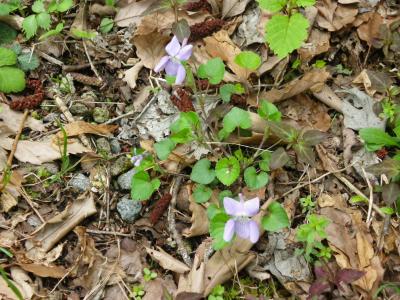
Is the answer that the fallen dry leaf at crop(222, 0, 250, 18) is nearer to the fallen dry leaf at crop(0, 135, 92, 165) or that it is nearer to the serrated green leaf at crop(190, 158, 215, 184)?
the serrated green leaf at crop(190, 158, 215, 184)

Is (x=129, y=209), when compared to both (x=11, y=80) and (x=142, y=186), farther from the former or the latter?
(x=11, y=80)

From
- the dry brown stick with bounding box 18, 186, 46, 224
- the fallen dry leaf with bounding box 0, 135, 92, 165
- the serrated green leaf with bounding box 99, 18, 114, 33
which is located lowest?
the dry brown stick with bounding box 18, 186, 46, 224

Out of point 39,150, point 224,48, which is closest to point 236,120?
point 224,48

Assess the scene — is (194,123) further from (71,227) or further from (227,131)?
(71,227)

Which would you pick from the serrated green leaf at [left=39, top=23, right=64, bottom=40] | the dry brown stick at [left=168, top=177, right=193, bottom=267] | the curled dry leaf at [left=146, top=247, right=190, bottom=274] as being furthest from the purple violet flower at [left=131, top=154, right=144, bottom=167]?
the serrated green leaf at [left=39, top=23, right=64, bottom=40]

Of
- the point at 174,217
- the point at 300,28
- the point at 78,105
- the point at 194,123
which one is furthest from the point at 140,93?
the point at 300,28
